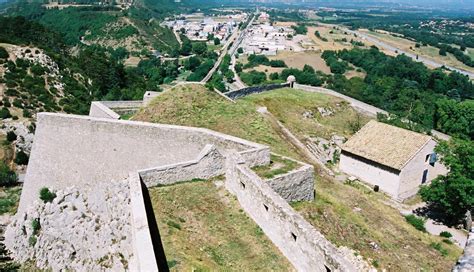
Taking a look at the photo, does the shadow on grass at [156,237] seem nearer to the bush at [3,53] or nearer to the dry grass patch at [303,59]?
the bush at [3,53]

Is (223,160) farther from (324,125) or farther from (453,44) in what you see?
(453,44)

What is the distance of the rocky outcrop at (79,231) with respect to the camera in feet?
46.4

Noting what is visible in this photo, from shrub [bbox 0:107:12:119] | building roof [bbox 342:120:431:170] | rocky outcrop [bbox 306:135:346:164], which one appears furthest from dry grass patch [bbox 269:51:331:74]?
building roof [bbox 342:120:431:170]

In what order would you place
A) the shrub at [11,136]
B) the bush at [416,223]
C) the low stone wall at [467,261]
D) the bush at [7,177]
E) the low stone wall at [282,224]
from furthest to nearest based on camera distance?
the shrub at [11,136]
the bush at [7,177]
the bush at [416,223]
the low stone wall at [282,224]
the low stone wall at [467,261]

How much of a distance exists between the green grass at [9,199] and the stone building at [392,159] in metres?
24.5

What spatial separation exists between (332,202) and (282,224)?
19.6 ft

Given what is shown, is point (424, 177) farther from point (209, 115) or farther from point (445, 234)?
point (209, 115)

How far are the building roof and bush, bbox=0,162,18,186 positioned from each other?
3023 cm

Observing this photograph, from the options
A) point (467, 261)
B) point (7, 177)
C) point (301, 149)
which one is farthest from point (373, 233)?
point (7, 177)

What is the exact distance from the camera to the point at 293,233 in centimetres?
1306

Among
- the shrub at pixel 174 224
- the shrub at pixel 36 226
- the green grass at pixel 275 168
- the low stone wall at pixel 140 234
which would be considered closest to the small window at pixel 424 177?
the green grass at pixel 275 168

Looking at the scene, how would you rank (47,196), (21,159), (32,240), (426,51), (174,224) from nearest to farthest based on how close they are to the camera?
1. (174,224)
2. (47,196)
3. (32,240)
4. (21,159)
5. (426,51)

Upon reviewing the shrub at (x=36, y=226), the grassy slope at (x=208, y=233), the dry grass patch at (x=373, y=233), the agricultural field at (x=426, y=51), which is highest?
the grassy slope at (x=208, y=233)

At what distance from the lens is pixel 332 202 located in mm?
18875
